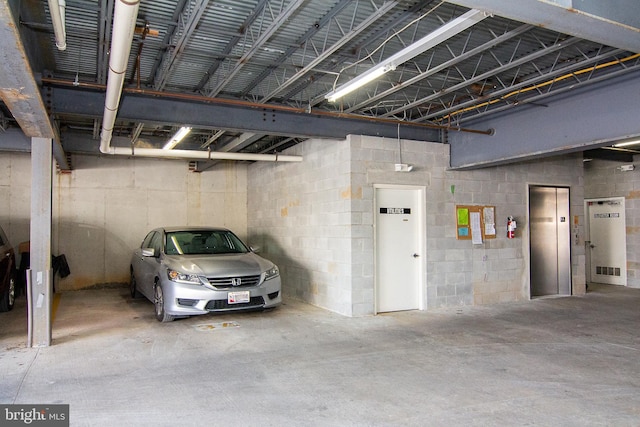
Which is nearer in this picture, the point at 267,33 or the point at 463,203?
the point at 267,33

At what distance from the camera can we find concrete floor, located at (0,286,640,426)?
328 centimetres

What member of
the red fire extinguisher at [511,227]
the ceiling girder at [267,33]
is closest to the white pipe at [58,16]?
the ceiling girder at [267,33]

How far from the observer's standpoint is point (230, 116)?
608cm

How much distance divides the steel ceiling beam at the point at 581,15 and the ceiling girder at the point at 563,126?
7.02 feet

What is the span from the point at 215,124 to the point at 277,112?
3.04ft

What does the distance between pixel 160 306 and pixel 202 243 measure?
1.21 m

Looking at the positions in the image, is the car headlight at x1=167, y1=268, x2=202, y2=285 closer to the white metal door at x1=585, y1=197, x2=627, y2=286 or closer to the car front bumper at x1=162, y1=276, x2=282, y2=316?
the car front bumper at x1=162, y1=276, x2=282, y2=316

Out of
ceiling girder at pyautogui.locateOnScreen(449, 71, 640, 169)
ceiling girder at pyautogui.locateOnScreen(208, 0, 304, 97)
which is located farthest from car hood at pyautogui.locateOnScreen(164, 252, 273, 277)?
ceiling girder at pyautogui.locateOnScreen(449, 71, 640, 169)

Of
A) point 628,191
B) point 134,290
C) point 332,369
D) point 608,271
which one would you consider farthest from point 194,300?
point 628,191

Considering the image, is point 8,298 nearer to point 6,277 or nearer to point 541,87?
point 6,277

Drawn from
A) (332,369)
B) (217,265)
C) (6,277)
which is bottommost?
(332,369)

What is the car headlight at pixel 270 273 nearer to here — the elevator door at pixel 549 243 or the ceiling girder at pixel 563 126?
the ceiling girder at pixel 563 126

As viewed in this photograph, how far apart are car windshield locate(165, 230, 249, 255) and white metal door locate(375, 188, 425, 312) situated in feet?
7.16

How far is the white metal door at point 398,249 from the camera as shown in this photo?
23.1 ft
